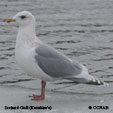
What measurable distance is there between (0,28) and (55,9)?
14.5 ft

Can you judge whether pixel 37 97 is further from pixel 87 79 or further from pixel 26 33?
pixel 26 33

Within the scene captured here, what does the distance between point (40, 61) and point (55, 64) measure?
337 mm

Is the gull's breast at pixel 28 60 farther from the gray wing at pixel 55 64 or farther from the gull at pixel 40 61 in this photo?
the gray wing at pixel 55 64

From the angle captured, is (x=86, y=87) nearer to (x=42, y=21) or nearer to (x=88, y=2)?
(x=42, y=21)

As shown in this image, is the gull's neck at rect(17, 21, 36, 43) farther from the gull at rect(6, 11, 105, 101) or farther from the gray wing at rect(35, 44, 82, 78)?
the gray wing at rect(35, 44, 82, 78)

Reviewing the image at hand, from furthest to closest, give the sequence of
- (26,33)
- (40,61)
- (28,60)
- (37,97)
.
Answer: (37,97) → (26,33) → (40,61) → (28,60)

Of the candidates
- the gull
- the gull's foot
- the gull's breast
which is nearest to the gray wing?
the gull

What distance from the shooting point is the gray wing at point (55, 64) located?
7703 mm

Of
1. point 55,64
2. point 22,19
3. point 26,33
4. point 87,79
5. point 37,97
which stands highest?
point 22,19

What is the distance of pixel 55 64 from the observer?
7.80 meters

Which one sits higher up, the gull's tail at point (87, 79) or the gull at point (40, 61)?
the gull at point (40, 61)

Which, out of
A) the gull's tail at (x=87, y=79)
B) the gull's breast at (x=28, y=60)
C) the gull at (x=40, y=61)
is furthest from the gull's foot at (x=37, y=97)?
the gull's tail at (x=87, y=79)

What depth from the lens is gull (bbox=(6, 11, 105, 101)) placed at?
752cm

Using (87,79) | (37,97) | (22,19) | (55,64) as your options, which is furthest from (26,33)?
(87,79)
